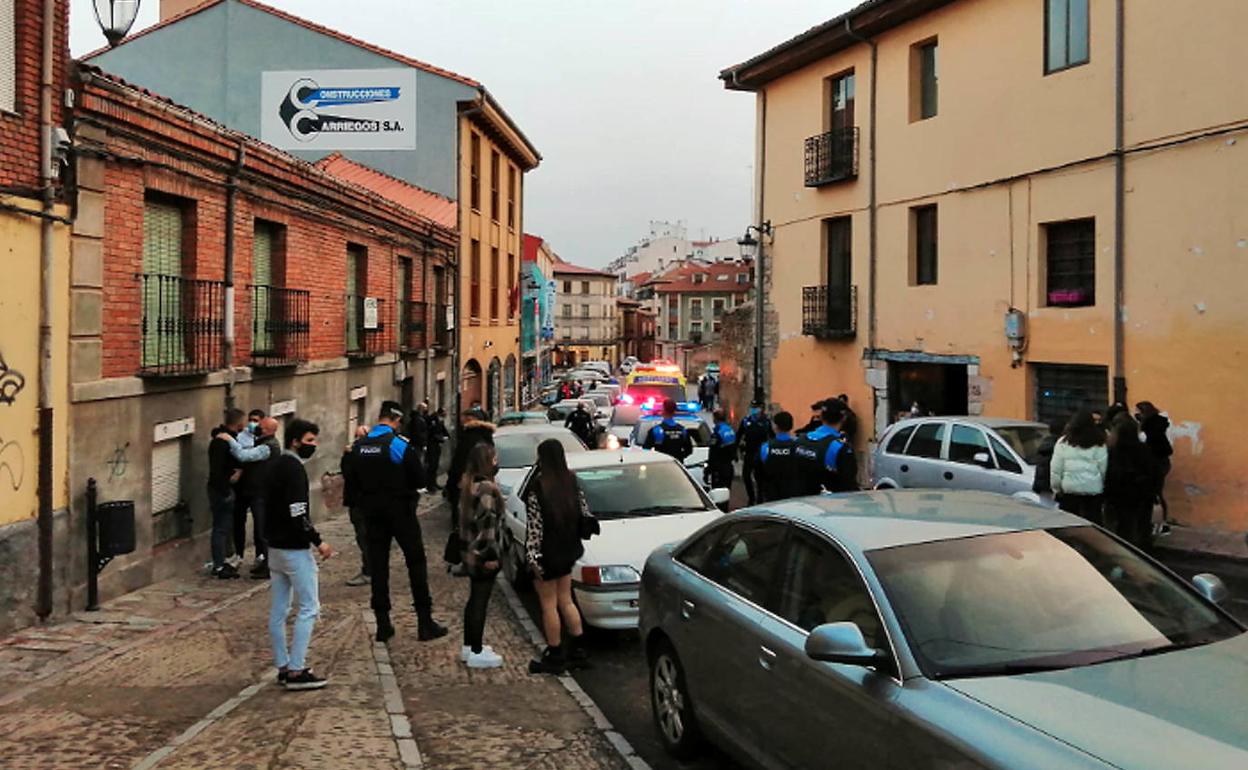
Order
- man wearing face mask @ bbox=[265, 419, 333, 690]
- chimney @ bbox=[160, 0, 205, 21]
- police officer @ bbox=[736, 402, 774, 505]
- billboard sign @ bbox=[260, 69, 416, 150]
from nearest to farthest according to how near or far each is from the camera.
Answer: man wearing face mask @ bbox=[265, 419, 333, 690] < police officer @ bbox=[736, 402, 774, 505] < billboard sign @ bbox=[260, 69, 416, 150] < chimney @ bbox=[160, 0, 205, 21]

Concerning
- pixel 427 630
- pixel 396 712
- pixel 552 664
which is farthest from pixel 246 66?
pixel 396 712

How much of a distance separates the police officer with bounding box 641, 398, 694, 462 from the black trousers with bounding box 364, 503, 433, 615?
6.18 m

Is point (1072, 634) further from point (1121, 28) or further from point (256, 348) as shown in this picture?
point (1121, 28)

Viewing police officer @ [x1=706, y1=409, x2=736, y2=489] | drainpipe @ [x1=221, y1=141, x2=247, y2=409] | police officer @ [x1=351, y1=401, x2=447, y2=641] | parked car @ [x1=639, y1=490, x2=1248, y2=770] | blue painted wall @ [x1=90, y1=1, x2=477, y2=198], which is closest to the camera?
parked car @ [x1=639, y1=490, x2=1248, y2=770]

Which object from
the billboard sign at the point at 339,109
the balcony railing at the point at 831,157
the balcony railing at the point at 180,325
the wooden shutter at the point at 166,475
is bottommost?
the wooden shutter at the point at 166,475

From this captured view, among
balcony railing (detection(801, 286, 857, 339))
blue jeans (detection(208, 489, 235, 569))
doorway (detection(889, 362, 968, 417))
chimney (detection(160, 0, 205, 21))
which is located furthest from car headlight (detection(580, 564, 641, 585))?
chimney (detection(160, 0, 205, 21))

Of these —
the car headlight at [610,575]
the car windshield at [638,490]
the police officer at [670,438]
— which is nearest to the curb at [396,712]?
the car headlight at [610,575]

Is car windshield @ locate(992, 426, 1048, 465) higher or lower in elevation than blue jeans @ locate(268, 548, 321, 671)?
higher

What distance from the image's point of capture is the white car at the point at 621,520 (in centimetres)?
748

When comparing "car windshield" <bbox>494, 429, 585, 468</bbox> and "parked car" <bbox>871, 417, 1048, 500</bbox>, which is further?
"car windshield" <bbox>494, 429, 585, 468</bbox>

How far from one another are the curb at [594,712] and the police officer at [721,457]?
542 centimetres

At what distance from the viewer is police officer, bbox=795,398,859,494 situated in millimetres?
9172

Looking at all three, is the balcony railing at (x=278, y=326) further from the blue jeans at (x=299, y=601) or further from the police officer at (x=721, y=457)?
the blue jeans at (x=299, y=601)

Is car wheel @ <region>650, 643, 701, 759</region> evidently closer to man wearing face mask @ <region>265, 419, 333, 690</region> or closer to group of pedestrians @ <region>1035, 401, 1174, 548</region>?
man wearing face mask @ <region>265, 419, 333, 690</region>
